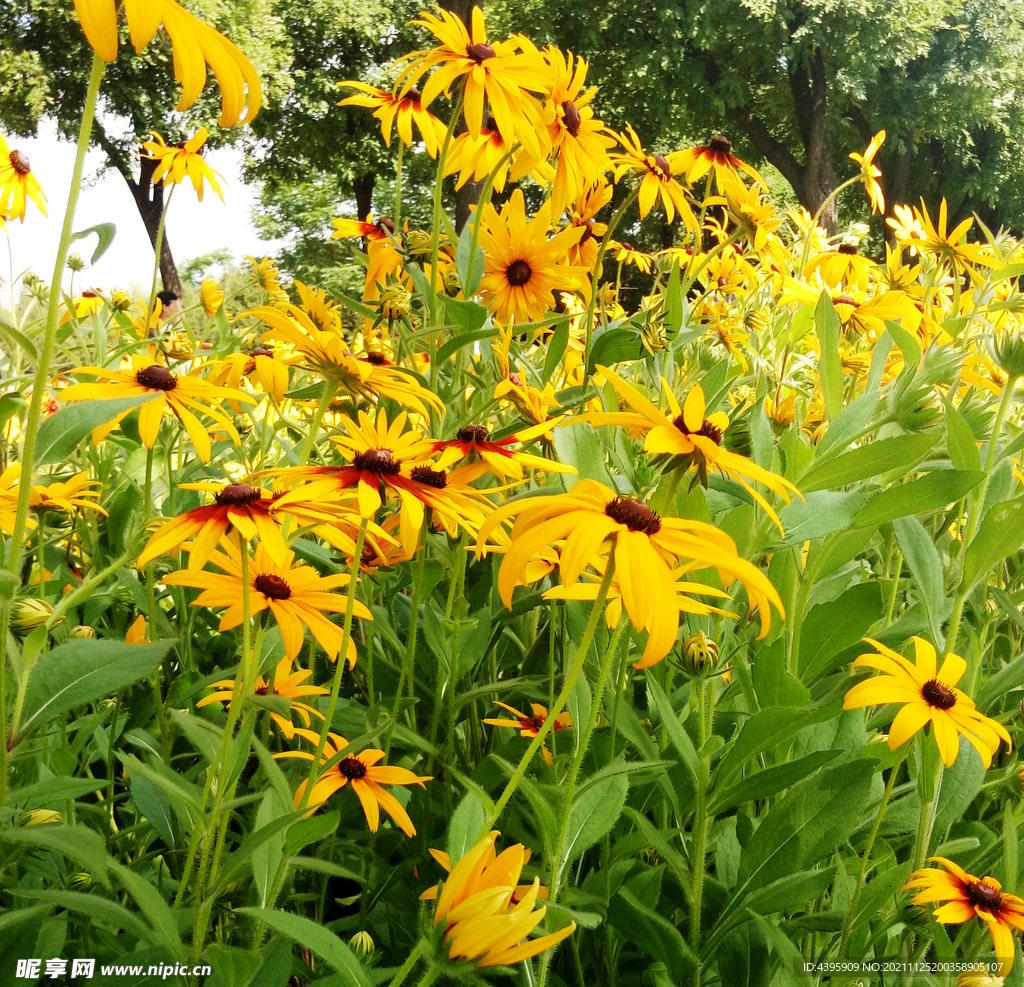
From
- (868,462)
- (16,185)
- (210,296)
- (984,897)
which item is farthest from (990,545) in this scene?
(210,296)

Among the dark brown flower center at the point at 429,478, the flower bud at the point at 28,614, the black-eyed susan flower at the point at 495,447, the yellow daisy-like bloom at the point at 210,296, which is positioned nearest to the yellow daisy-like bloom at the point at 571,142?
the black-eyed susan flower at the point at 495,447

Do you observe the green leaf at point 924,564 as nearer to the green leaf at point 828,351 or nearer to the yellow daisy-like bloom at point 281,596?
the green leaf at point 828,351

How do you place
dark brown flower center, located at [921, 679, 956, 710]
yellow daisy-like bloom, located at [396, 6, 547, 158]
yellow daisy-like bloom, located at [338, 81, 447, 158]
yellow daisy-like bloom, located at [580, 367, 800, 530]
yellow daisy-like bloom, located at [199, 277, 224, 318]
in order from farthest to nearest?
yellow daisy-like bloom, located at [199, 277, 224, 318] < yellow daisy-like bloom, located at [338, 81, 447, 158] < yellow daisy-like bloom, located at [396, 6, 547, 158] < dark brown flower center, located at [921, 679, 956, 710] < yellow daisy-like bloom, located at [580, 367, 800, 530]

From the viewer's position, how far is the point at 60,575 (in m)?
1.13

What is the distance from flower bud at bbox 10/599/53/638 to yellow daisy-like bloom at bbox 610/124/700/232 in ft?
3.18

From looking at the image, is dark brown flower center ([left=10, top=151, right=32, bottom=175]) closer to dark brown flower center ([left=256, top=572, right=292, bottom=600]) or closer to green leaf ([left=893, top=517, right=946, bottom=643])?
dark brown flower center ([left=256, top=572, right=292, bottom=600])

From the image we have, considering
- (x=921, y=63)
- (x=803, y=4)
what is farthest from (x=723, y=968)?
(x=921, y=63)

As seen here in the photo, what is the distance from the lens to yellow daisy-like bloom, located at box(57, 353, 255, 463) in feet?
2.20

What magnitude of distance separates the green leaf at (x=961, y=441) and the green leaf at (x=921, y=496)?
6cm

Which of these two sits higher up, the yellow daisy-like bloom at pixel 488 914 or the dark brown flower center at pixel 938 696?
the dark brown flower center at pixel 938 696

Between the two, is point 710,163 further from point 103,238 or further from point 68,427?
point 68,427

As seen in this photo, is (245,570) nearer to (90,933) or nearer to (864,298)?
(90,933)

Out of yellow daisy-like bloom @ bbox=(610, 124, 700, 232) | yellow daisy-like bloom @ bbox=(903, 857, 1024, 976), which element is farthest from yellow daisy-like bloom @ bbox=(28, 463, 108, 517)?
yellow daisy-like bloom @ bbox=(610, 124, 700, 232)

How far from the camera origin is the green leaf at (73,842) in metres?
0.46
